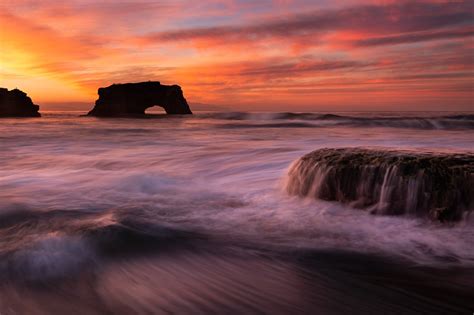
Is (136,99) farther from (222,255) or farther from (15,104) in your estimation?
(222,255)

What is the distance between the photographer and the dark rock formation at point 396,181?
4438 millimetres

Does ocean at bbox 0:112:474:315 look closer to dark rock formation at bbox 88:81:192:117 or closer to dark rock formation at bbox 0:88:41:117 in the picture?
dark rock formation at bbox 88:81:192:117

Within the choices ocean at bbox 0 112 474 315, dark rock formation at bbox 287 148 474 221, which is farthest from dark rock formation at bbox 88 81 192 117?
dark rock formation at bbox 287 148 474 221

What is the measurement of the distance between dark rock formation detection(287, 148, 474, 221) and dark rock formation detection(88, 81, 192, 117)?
73.2 m

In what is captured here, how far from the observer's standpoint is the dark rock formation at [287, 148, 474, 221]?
4.44m

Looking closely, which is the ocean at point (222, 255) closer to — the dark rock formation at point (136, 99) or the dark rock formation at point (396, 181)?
the dark rock formation at point (396, 181)

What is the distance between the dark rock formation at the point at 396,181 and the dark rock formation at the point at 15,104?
7699 cm

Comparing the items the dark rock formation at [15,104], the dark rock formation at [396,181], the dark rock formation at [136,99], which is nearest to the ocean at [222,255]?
the dark rock formation at [396,181]

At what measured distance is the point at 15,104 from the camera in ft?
234

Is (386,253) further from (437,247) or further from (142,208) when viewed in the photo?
(142,208)

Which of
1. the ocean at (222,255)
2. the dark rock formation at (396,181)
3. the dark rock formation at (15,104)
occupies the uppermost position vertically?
the dark rock formation at (15,104)

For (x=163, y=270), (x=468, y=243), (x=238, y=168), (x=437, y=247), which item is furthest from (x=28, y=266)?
(x=238, y=168)

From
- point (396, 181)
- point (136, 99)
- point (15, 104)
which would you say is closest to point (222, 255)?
point (396, 181)

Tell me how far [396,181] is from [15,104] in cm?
7806
